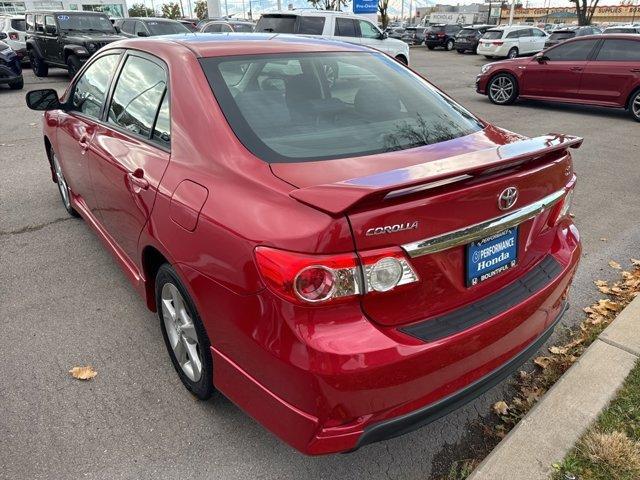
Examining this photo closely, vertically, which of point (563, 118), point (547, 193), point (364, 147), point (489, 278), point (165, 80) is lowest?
point (563, 118)

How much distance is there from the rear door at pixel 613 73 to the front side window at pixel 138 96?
1037 cm

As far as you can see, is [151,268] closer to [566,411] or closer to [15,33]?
[566,411]

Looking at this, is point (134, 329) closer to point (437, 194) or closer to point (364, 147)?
point (364, 147)

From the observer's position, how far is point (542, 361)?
9.61ft

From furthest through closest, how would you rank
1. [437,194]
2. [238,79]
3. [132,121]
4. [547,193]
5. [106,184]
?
1. [106,184]
2. [132,121]
3. [238,79]
4. [547,193]
5. [437,194]

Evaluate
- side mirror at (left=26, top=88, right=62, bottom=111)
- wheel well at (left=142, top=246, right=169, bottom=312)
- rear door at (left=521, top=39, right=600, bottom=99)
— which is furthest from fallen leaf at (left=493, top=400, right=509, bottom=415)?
rear door at (left=521, top=39, right=600, bottom=99)

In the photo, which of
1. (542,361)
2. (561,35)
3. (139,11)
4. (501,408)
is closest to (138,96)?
(501,408)

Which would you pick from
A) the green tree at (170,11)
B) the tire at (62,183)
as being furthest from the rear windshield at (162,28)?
the green tree at (170,11)

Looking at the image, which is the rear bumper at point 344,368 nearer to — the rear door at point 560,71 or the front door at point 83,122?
the front door at point 83,122

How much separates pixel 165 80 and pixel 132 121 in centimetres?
47

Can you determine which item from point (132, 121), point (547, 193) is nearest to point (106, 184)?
point (132, 121)

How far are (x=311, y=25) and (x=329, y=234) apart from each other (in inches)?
525

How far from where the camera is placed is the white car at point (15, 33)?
16859 millimetres

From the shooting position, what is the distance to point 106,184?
10.2 feet
